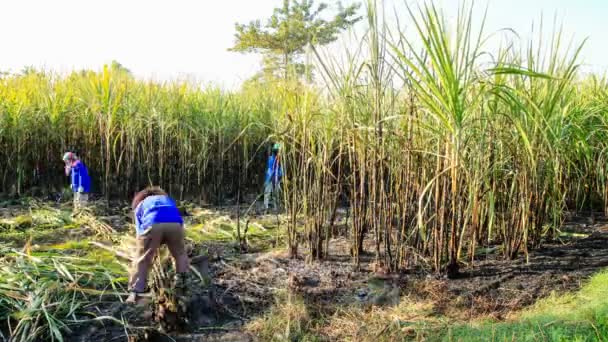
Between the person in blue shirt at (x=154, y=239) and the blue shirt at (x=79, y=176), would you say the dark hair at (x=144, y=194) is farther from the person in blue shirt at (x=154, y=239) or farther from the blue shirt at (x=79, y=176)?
the blue shirt at (x=79, y=176)

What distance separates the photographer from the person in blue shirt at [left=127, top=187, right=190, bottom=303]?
333 centimetres

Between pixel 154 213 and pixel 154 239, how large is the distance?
6.3 inches

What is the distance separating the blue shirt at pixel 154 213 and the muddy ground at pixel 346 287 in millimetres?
495

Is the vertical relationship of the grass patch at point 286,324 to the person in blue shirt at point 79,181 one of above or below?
below

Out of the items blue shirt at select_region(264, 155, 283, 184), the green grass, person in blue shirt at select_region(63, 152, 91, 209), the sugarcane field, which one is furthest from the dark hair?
person in blue shirt at select_region(63, 152, 91, 209)

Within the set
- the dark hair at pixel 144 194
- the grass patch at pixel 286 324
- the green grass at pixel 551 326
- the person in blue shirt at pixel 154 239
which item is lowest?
the grass patch at pixel 286 324

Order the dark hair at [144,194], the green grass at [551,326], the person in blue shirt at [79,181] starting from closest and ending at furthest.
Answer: the green grass at [551,326] → the dark hair at [144,194] → the person in blue shirt at [79,181]

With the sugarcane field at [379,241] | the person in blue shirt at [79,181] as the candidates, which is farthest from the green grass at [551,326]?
the person in blue shirt at [79,181]

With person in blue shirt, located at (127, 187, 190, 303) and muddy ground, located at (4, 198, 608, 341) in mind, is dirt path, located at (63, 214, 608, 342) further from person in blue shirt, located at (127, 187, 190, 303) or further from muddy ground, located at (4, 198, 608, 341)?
person in blue shirt, located at (127, 187, 190, 303)

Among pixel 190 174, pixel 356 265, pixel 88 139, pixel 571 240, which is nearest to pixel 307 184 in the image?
pixel 356 265

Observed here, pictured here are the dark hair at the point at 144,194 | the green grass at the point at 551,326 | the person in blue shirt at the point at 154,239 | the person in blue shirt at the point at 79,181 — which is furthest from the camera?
the person in blue shirt at the point at 79,181

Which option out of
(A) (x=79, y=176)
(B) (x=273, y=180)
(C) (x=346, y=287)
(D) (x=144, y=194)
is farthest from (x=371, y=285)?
(A) (x=79, y=176)

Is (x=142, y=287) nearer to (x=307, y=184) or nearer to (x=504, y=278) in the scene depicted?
(x=307, y=184)

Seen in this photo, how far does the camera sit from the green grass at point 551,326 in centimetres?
256
